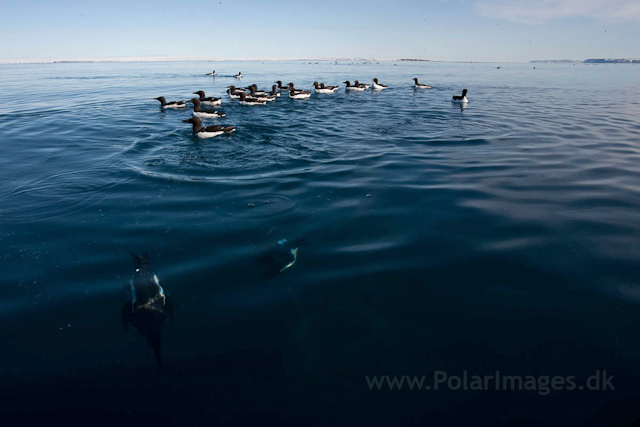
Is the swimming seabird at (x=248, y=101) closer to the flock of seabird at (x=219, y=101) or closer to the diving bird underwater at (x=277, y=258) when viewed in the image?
the flock of seabird at (x=219, y=101)

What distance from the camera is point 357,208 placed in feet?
26.7

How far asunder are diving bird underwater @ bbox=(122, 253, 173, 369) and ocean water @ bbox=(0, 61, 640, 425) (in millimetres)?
153

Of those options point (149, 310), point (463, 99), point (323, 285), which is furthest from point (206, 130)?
point (463, 99)

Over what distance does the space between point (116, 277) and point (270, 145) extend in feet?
30.2

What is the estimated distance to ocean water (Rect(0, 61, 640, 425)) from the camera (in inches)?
151

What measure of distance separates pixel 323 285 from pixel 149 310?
2.70 metres

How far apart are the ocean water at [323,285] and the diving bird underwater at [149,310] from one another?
0.50 ft

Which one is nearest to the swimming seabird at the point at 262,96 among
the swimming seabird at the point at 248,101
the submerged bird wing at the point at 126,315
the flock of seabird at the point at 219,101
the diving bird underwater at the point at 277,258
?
the flock of seabird at the point at 219,101

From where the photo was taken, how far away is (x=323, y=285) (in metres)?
5.48

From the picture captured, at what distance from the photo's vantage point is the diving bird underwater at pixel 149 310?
177 inches

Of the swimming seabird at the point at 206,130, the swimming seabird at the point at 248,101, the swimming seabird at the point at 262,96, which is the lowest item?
the swimming seabird at the point at 206,130

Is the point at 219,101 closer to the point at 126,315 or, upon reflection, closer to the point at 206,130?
the point at 206,130

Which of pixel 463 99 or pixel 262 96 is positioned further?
pixel 262 96

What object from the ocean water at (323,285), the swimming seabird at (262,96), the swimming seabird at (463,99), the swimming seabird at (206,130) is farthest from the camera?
the swimming seabird at (262,96)
